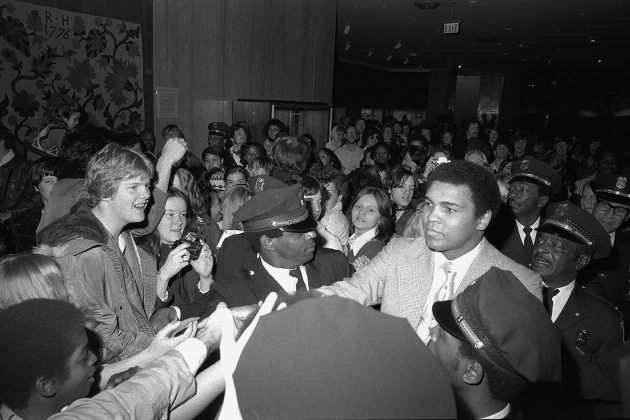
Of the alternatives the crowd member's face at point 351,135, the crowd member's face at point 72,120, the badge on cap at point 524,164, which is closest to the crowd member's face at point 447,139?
the crowd member's face at point 351,135

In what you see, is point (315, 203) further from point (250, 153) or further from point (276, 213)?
point (250, 153)

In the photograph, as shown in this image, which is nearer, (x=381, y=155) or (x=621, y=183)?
(x=621, y=183)

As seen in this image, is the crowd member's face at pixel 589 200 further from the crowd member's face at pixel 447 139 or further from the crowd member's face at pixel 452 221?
the crowd member's face at pixel 447 139

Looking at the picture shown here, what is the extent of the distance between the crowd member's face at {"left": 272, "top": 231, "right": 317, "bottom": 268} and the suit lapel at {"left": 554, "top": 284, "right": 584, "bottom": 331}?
1364 millimetres

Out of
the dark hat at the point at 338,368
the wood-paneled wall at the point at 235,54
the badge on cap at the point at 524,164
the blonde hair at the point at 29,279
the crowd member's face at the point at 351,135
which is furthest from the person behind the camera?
the crowd member's face at the point at 351,135

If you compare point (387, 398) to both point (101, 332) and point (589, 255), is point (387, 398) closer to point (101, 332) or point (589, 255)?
point (101, 332)

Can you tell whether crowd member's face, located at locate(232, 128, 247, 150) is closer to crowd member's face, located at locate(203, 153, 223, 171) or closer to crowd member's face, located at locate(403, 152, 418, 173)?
crowd member's face, located at locate(203, 153, 223, 171)

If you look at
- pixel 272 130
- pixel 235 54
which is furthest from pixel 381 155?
pixel 235 54

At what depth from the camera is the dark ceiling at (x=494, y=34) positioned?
31.3ft

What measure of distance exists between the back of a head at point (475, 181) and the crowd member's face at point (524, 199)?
6.43 ft

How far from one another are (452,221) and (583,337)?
3.58ft

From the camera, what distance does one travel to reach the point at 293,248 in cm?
236

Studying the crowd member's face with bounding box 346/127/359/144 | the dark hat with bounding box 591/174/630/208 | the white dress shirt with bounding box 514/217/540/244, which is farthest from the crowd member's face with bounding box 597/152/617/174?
the crowd member's face with bounding box 346/127/359/144

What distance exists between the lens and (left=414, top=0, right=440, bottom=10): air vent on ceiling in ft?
29.7
